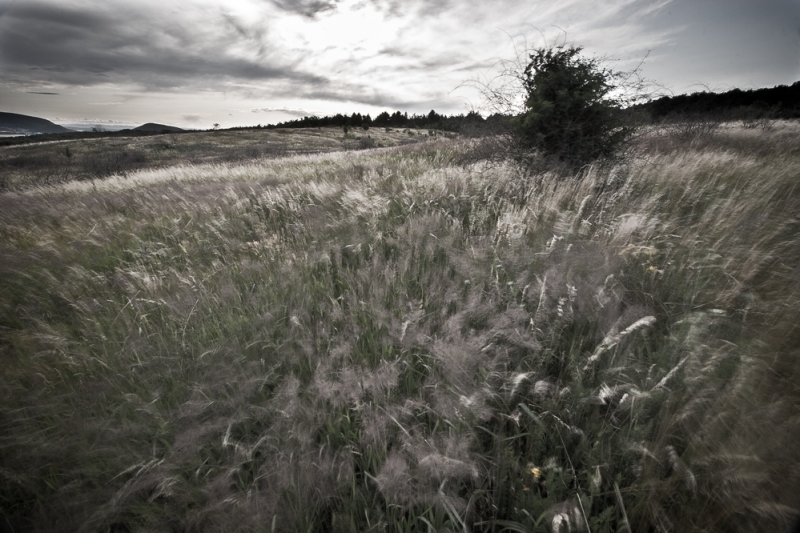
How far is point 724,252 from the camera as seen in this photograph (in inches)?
99.3

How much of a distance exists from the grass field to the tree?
247cm

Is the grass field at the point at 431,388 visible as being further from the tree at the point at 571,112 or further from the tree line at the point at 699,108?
the tree line at the point at 699,108

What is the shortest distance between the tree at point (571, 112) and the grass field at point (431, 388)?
2.47 meters

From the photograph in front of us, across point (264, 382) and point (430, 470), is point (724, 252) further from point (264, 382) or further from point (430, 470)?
point (264, 382)

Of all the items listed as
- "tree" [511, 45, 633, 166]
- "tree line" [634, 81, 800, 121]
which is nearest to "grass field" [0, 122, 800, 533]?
"tree" [511, 45, 633, 166]

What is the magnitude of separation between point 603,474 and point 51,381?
3248 millimetres

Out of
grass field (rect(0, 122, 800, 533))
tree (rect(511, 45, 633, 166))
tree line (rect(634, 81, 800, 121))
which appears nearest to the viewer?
grass field (rect(0, 122, 800, 533))

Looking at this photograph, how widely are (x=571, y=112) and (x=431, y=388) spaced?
5.72 metres

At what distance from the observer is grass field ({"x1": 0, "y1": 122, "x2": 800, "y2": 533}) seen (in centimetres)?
122

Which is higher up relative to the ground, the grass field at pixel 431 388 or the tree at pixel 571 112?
the tree at pixel 571 112

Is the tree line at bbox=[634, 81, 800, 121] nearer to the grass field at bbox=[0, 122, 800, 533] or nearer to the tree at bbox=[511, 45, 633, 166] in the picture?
the tree at bbox=[511, 45, 633, 166]

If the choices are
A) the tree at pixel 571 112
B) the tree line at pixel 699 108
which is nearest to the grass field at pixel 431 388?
the tree at pixel 571 112

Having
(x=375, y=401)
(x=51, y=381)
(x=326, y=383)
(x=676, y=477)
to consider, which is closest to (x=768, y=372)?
(x=676, y=477)

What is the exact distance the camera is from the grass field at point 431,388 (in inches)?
47.9
